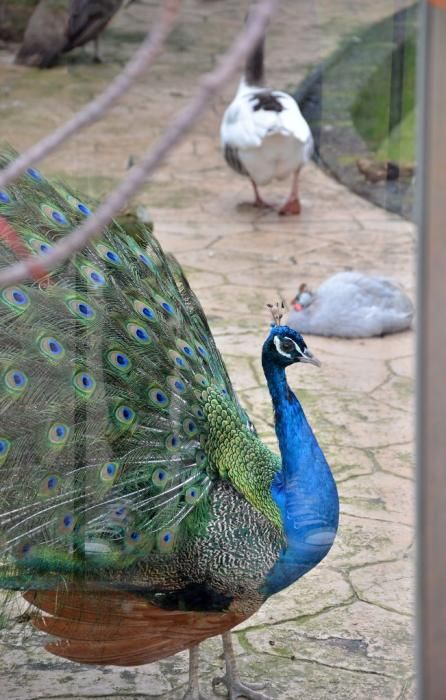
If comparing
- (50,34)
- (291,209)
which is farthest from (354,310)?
(50,34)

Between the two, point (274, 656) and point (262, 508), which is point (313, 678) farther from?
point (262, 508)

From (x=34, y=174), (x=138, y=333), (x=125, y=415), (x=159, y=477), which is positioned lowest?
(x=159, y=477)

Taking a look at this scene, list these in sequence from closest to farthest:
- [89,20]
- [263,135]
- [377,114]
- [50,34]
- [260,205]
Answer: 1. [377,114]
2. [263,135]
3. [260,205]
4. [89,20]
5. [50,34]

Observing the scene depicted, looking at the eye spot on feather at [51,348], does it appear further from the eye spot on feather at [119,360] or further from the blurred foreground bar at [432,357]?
the blurred foreground bar at [432,357]

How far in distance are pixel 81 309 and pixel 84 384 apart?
0.50ft

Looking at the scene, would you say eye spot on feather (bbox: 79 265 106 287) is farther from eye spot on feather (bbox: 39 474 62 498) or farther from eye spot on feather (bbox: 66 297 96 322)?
eye spot on feather (bbox: 39 474 62 498)

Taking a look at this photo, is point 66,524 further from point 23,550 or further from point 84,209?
point 84,209

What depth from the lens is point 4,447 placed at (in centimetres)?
205

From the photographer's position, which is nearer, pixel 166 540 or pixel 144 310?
pixel 166 540

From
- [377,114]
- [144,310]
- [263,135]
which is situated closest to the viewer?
[144,310]

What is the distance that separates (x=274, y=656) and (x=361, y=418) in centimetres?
128

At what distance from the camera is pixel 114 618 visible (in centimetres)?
213

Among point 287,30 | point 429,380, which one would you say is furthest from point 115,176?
point 429,380

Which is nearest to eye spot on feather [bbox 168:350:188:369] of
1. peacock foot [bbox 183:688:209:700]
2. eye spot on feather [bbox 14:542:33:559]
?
eye spot on feather [bbox 14:542:33:559]
